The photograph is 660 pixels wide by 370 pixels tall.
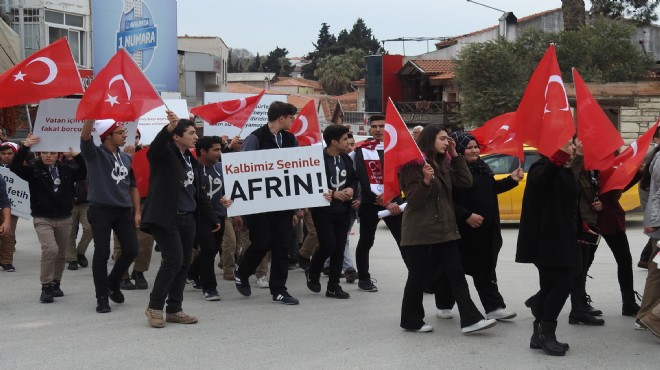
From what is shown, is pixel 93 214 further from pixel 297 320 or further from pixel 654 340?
pixel 654 340

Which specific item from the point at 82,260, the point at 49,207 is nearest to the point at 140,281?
the point at 49,207

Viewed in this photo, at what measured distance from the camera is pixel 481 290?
7.94 m

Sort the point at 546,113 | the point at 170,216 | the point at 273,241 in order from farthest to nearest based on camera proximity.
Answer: the point at 273,241
the point at 170,216
the point at 546,113

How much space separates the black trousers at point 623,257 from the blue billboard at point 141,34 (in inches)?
1062

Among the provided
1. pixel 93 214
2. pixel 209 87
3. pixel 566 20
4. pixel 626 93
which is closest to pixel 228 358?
pixel 93 214

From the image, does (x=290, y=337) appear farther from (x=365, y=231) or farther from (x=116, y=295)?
(x=365, y=231)

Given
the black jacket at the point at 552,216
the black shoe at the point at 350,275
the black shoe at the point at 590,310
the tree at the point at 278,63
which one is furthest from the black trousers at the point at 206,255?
the tree at the point at 278,63

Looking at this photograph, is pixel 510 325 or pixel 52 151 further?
pixel 52 151

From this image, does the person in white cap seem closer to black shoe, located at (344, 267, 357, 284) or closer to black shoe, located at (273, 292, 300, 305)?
black shoe, located at (273, 292, 300, 305)

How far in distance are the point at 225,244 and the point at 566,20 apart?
25133mm

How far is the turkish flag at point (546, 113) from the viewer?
6.75 m

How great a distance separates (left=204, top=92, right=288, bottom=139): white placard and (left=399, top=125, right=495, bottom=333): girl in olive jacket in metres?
5.53

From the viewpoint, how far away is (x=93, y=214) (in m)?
8.34

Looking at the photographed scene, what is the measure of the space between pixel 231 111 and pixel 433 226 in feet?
18.0
